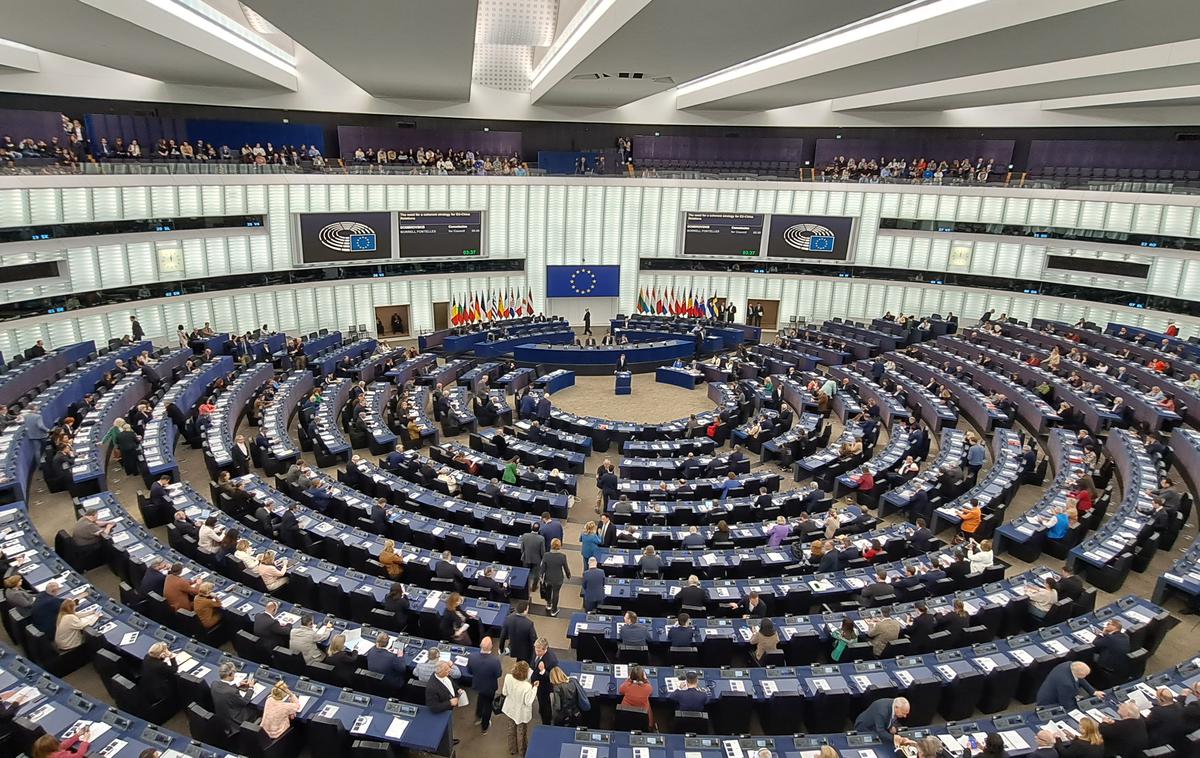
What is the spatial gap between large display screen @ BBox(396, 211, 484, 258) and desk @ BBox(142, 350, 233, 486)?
37.9ft

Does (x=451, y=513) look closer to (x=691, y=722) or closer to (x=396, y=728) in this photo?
(x=396, y=728)

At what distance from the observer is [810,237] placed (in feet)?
119

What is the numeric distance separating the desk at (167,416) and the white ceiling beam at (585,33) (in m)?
14.6

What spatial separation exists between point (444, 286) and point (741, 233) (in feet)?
51.5

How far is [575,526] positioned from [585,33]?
13303 mm

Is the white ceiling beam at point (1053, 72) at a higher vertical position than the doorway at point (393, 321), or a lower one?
higher

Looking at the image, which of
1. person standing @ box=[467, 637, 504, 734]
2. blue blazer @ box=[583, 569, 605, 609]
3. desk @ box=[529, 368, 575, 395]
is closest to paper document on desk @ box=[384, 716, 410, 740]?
person standing @ box=[467, 637, 504, 734]

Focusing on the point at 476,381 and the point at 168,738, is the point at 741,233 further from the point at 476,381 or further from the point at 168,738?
the point at 168,738

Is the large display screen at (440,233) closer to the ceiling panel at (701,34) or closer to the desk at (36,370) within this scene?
the ceiling panel at (701,34)

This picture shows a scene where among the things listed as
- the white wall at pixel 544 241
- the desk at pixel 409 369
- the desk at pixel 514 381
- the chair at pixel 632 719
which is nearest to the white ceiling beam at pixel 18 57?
the white wall at pixel 544 241

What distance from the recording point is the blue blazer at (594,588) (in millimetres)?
11297

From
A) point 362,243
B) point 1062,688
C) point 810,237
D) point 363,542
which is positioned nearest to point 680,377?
point 810,237

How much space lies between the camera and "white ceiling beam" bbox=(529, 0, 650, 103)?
15.8 m

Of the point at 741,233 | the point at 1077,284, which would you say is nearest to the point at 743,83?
the point at 741,233
